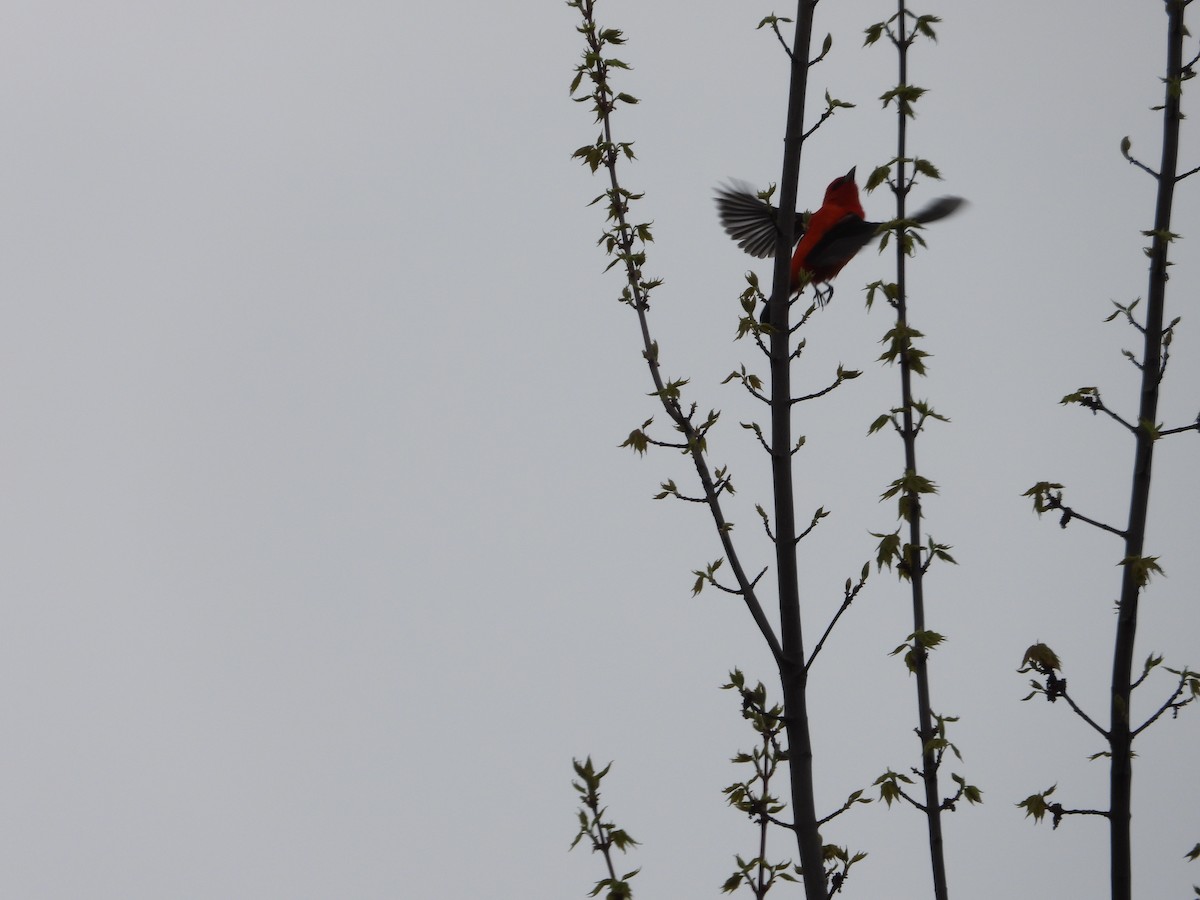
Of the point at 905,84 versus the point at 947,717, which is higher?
the point at 905,84

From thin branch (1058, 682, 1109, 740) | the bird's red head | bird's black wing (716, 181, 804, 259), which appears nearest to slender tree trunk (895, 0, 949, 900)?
thin branch (1058, 682, 1109, 740)

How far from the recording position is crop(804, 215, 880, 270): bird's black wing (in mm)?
6152

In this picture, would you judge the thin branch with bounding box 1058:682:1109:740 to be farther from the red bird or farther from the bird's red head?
the bird's red head

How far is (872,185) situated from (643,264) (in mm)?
988

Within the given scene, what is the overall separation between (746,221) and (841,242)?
49.6 inches

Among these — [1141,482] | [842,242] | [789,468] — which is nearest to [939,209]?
[842,242]

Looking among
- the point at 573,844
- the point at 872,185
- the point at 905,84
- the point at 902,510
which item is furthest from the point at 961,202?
the point at 573,844

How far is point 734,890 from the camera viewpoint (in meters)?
3.68

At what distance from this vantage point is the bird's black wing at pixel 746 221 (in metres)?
6.80

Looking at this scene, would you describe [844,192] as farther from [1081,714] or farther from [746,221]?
[1081,714]

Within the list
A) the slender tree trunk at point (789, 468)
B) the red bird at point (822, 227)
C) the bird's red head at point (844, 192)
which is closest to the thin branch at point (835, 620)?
the slender tree trunk at point (789, 468)

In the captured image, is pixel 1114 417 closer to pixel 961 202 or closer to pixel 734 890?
pixel 961 202

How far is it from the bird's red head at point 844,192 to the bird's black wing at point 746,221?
734mm

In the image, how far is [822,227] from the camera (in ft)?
21.1
